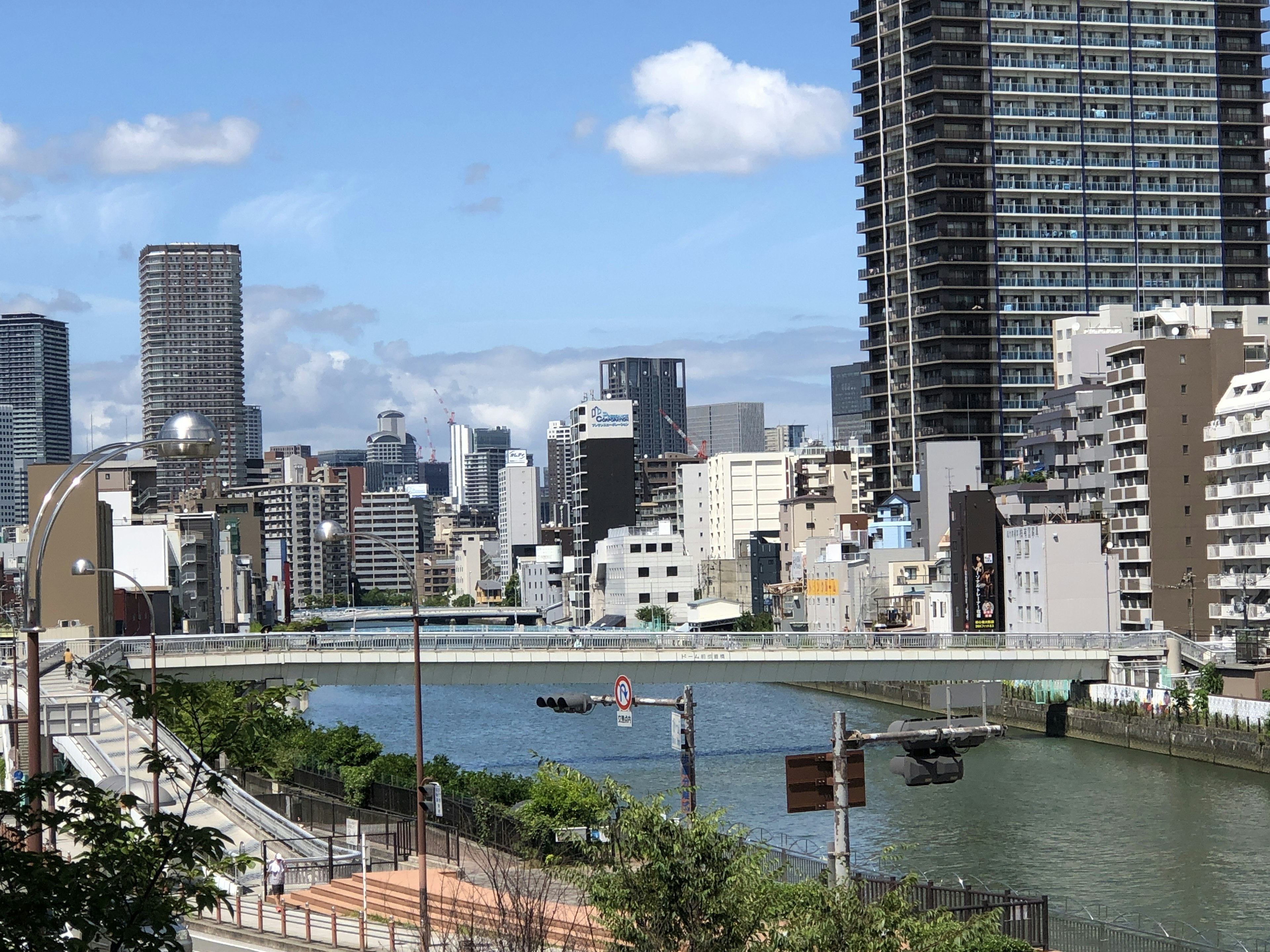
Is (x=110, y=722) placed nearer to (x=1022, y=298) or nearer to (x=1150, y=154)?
(x=1022, y=298)

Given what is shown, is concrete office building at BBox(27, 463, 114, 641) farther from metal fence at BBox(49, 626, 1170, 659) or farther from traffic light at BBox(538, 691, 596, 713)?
traffic light at BBox(538, 691, 596, 713)

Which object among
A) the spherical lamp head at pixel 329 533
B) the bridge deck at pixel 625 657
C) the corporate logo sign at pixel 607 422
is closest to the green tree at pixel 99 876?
the spherical lamp head at pixel 329 533

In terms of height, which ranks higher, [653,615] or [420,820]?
[420,820]

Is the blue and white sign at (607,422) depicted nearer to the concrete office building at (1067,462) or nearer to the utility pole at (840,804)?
the concrete office building at (1067,462)

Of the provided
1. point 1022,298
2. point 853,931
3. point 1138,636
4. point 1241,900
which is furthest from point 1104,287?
point 853,931

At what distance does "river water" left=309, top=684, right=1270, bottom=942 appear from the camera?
34031 millimetres

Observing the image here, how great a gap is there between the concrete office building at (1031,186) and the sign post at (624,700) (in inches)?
3535

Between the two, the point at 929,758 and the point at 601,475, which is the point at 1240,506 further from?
the point at 601,475

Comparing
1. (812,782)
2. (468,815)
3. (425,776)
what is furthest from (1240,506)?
(812,782)

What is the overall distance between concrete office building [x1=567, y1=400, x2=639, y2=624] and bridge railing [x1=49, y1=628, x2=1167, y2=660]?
87446 millimetres

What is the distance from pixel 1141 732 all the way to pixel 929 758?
44.4m

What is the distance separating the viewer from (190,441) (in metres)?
13.8

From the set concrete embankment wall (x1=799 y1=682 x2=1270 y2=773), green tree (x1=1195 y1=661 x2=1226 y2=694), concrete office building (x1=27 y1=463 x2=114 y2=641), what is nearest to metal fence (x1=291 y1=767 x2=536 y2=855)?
concrete embankment wall (x1=799 y1=682 x2=1270 y2=773)

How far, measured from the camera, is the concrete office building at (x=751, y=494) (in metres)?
152
